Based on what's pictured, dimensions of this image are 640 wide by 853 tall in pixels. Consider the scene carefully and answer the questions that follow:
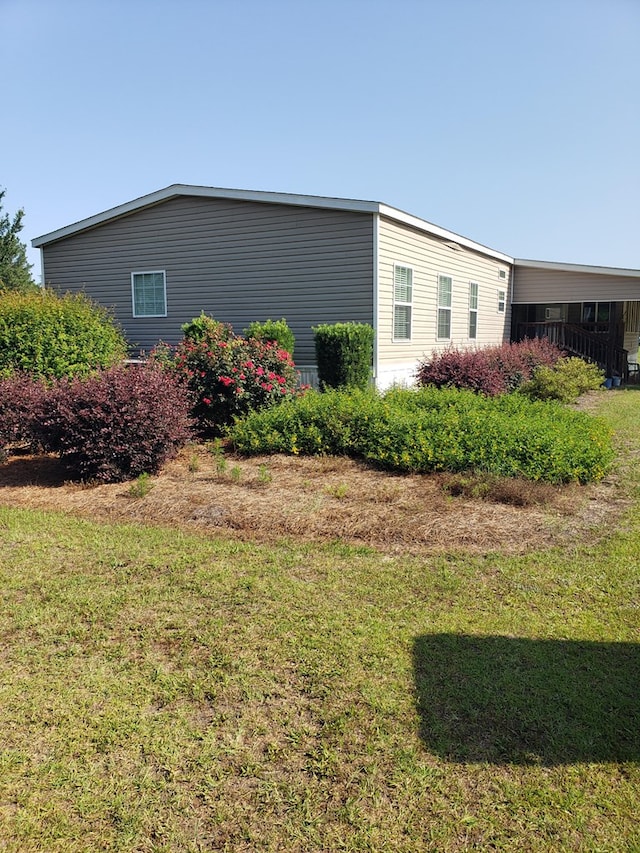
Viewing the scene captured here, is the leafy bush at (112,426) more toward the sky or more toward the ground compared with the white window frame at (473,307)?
more toward the ground

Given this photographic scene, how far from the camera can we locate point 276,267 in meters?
12.2

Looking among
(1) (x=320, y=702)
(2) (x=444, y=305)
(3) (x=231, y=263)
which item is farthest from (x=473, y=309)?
(1) (x=320, y=702)

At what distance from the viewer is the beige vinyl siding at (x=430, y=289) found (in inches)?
453

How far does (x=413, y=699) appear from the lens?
264 centimetres

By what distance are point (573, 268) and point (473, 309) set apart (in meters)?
4.08

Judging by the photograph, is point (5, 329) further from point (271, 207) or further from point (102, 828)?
point (102, 828)

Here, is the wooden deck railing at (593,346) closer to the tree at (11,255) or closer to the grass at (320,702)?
the grass at (320,702)

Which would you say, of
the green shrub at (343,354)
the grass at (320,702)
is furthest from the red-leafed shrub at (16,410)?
the green shrub at (343,354)

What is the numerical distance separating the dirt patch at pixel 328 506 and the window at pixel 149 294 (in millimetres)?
7906

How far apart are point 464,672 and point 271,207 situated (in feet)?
36.2

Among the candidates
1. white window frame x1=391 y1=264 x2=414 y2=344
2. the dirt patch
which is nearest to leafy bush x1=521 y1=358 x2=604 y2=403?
white window frame x1=391 y1=264 x2=414 y2=344

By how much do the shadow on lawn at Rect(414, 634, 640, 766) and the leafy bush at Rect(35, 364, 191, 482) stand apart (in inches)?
166

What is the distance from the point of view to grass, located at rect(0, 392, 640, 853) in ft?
6.63

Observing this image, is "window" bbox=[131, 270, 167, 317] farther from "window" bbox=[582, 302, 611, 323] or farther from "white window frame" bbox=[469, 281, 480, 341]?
"window" bbox=[582, 302, 611, 323]
